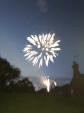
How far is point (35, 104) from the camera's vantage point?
1705 inches

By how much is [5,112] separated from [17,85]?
1739cm

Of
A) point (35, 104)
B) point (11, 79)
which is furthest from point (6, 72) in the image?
point (35, 104)

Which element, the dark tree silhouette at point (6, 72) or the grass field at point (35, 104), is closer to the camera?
the grass field at point (35, 104)

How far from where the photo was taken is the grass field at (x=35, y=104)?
4103 centimetres

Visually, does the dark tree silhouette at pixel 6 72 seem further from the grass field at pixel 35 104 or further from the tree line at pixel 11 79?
the grass field at pixel 35 104

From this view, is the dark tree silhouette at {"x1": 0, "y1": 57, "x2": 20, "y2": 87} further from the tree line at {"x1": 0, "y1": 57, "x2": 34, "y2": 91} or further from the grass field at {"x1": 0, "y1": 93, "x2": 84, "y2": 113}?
the grass field at {"x1": 0, "y1": 93, "x2": 84, "y2": 113}

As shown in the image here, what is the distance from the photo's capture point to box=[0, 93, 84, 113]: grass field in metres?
41.0

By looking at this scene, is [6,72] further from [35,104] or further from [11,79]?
[35,104]

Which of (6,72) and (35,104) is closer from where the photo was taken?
(35,104)

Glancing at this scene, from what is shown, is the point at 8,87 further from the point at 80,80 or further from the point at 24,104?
the point at 80,80

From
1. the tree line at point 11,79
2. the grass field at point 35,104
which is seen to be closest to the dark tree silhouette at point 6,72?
the tree line at point 11,79

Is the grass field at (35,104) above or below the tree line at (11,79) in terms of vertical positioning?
below

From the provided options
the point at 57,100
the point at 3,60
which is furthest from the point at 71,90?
the point at 57,100

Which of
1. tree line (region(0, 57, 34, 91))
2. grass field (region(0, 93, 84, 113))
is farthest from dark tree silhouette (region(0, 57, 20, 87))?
grass field (region(0, 93, 84, 113))
